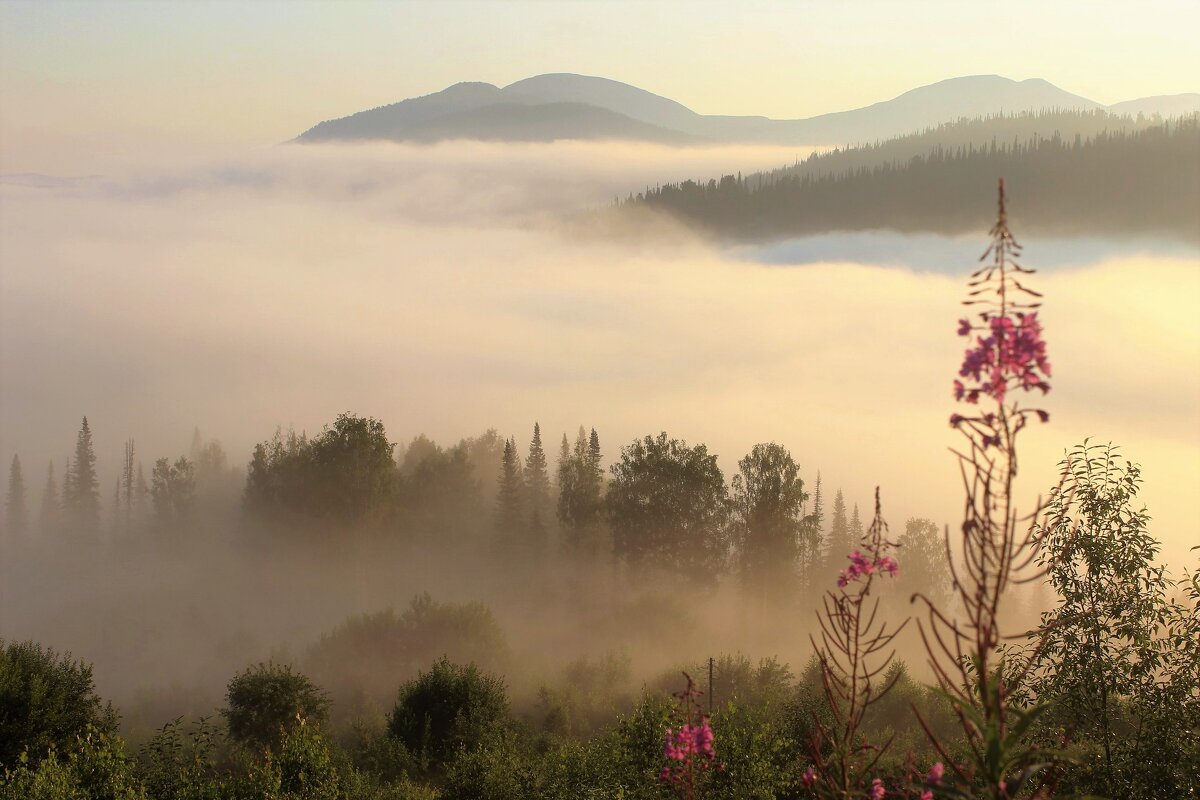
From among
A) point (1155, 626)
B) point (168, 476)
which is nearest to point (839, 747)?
point (1155, 626)

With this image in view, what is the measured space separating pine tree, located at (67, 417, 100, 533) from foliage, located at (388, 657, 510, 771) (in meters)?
133

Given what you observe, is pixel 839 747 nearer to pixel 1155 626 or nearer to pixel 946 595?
pixel 1155 626

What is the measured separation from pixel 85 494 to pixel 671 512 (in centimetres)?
11486

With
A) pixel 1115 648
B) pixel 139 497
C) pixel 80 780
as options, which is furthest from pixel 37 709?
pixel 139 497

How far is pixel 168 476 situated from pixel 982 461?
525ft

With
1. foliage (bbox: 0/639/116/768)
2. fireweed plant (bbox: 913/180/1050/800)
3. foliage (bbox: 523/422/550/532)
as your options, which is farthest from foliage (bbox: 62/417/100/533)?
fireweed plant (bbox: 913/180/1050/800)

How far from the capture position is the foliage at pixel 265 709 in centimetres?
5291

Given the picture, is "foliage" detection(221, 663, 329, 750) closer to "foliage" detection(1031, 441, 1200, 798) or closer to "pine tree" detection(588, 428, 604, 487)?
"foliage" detection(1031, 441, 1200, 798)

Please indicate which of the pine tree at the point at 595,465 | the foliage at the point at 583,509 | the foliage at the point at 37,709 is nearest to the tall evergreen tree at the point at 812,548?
the foliage at the point at 583,509

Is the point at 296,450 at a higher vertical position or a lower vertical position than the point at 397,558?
higher

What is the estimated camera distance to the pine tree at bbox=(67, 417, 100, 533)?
166250mm

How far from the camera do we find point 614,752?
3244 cm

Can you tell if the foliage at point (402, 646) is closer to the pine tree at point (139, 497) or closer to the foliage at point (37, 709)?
the foliage at point (37, 709)

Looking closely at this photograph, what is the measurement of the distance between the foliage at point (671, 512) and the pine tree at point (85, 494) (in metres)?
106
